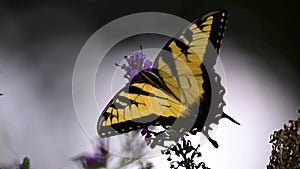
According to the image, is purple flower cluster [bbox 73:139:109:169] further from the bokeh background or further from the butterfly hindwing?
the butterfly hindwing

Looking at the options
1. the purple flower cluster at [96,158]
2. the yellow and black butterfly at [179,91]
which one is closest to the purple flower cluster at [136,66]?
the yellow and black butterfly at [179,91]

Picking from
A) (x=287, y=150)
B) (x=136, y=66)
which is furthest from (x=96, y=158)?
(x=287, y=150)

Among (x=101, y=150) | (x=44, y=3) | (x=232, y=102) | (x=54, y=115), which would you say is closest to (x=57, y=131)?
(x=54, y=115)

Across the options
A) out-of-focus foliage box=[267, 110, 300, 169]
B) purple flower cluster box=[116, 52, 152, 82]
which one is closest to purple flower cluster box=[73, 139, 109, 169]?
purple flower cluster box=[116, 52, 152, 82]

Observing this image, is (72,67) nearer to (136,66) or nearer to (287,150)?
(136,66)

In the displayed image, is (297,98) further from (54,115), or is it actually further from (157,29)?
(54,115)
